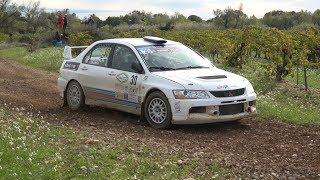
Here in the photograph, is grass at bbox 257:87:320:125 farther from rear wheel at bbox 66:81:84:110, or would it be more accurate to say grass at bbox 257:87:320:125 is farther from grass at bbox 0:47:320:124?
rear wheel at bbox 66:81:84:110

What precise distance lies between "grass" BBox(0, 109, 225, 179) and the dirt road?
37 cm

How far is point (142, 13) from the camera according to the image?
3068 inches

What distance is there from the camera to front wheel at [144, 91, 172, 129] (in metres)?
9.48

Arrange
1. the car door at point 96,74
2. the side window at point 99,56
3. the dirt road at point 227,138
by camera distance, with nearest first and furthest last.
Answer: the dirt road at point 227,138 < the car door at point 96,74 < the side window at point 99,56

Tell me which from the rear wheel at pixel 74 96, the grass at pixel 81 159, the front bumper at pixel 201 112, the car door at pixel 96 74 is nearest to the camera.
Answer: the grass at pixel 81 159

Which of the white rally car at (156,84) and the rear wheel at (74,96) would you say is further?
the rear wheel at (74,96)

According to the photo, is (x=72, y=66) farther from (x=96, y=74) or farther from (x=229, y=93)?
(x=229, y=93)

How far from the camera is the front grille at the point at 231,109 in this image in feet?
30.8

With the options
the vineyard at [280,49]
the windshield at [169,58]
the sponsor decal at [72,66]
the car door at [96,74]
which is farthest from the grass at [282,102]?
the sponsor decal at [72,66]

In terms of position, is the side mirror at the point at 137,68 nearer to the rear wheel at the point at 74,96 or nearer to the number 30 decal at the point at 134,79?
the number 30 decal at the point at 134,79

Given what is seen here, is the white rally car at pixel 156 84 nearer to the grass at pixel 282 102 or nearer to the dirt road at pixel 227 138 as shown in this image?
the dirt road at pixel 227 138

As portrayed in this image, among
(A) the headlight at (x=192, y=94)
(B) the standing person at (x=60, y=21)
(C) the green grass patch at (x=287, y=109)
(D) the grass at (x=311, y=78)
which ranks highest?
(B) the standing person at (x=60, y=21)

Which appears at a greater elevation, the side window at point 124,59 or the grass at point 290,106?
the side window at point 124,59

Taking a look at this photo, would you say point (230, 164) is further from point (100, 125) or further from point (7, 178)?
point (100, 125)
